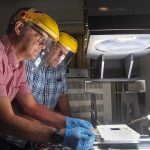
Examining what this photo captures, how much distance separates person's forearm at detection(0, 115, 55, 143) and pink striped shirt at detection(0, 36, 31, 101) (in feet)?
0.49

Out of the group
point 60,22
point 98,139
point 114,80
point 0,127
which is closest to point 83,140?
point 98,139

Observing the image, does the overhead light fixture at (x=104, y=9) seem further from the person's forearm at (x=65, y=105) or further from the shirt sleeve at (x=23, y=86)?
→ the person's forearm at (x=65, y=105)

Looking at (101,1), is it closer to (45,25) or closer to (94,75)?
(45,25)

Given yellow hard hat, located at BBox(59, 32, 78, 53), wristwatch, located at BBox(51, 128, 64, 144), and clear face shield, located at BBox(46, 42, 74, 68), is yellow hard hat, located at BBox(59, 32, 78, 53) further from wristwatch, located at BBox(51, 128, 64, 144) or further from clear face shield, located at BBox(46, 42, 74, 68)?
wristwatch, located at BBox(51, 128, 64, 144)

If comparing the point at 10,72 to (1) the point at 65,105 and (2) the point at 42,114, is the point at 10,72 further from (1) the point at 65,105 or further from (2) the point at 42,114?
(1) the point at 65,105

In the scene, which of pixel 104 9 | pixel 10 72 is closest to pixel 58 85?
pixel 10 72

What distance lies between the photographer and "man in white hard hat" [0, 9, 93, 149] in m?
1.15

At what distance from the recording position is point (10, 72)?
5.16 feet

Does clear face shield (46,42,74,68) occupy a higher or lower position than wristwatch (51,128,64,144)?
higher

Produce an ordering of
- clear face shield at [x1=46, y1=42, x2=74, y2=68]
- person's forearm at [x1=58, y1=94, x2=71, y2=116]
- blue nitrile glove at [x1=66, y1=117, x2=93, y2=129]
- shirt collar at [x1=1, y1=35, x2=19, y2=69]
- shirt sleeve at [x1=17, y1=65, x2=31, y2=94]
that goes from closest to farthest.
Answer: blue nitrile glove at [x1=66, y1=117, x2=93, y2=129]
shirt collar at [x1=1, y1=35, x2=19, y2=69]
shirt sleeve at [x1=17, y1=65, x2=31, y2=94]
clear face shield at [x1=46, y1=42, x2=74, y2=68]
person's forearm at [x1=58, y1=94, x2=71, y2=116]

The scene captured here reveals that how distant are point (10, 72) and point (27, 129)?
495 mm

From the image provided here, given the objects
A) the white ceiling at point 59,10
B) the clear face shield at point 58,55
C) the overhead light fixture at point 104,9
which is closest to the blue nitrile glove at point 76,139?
the overhead light fixture at point 104,9

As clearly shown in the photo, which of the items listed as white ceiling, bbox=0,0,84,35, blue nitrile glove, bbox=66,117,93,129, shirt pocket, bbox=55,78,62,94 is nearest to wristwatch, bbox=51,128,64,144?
blue nitrile glove, bbox=66,117,93,129

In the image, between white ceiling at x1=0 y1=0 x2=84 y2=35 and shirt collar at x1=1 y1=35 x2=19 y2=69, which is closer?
shirt collar at x1=1 y1=35 x2=19 y2=69
